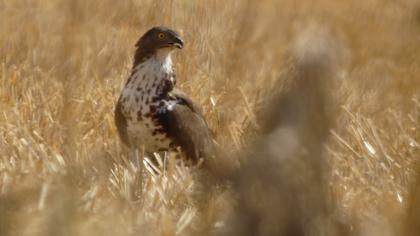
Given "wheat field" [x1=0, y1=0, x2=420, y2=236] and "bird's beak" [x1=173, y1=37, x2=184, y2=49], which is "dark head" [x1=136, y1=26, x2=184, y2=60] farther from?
"wheat field" [x1=0, y1=0, x2=420, y2=236]

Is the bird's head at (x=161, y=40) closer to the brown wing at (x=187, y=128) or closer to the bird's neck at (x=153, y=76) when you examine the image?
the bird's neck at (x=153, y=76)

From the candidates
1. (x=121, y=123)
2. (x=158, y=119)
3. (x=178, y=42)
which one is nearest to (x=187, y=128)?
(x=158, y=119)

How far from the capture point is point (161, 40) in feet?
17.9

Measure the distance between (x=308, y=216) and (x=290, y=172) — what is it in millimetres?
175

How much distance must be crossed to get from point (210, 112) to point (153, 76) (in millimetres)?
463

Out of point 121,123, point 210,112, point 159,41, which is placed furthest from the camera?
point 210,112

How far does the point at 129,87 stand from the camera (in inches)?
208

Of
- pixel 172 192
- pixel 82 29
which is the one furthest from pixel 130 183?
pixel 82 29

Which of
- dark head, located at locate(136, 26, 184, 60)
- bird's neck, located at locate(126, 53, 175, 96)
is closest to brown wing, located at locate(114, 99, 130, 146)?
bird's neck, located at locate(126, 53, 175, 96)

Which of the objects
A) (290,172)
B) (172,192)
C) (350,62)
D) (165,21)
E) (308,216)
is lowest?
(350,62)

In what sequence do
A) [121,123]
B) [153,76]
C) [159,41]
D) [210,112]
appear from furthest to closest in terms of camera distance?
[210,112]
[159,41]
[153,76]
[121,123]

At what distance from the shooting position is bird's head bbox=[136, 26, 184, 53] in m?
5.44

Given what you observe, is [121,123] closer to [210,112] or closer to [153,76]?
[153,76]

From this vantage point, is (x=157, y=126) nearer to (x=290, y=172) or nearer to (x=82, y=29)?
(x=82, y=29)
